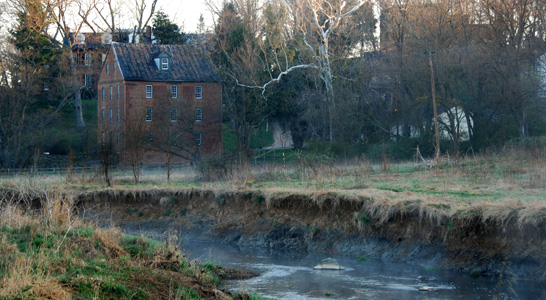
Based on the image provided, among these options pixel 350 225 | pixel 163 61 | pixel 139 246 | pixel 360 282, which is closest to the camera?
pixel 139 246

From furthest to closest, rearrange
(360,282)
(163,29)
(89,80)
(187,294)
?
1. (89,80)
2. (163,29)
3. (360,282)
4. (187,294)

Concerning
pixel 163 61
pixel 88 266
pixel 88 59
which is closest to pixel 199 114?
pixel 163 61

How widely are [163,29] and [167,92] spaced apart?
62.1ft

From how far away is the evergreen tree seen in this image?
223 feet

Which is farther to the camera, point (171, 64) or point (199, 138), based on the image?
point (171, 64)

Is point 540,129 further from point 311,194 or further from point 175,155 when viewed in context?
point 175,155

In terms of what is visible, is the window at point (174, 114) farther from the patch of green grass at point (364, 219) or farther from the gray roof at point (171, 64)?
the patch of green grass at point (364, 219)

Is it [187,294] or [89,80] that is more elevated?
[89,80]

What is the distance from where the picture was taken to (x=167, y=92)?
51938mm

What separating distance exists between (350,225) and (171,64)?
1595 inches

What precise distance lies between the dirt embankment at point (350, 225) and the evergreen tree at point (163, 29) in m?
43.9

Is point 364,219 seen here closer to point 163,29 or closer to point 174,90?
point 174,90

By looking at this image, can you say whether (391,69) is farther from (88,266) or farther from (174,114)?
(88,266)

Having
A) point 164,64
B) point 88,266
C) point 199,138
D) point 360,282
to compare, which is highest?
point 164,64
